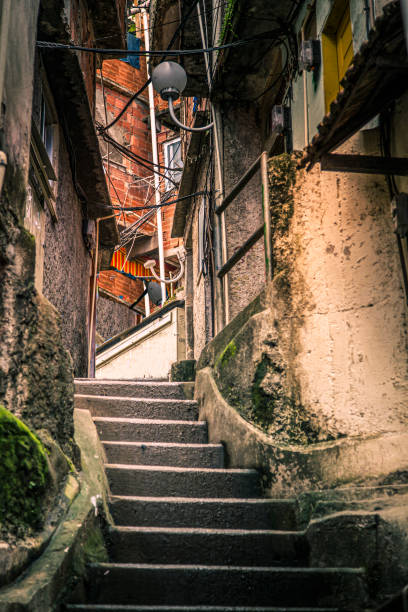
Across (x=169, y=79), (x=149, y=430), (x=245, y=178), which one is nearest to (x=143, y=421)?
(x=149, y=430)

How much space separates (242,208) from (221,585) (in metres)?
5.42

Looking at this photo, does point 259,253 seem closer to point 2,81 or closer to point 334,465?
point 334,465

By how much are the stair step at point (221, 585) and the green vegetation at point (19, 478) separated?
22.0 inches

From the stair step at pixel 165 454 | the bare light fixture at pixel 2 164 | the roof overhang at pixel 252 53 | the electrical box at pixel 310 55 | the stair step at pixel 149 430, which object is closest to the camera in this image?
the bare light fixture at pixel 2 164

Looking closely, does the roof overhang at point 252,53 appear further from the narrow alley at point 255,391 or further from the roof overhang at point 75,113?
the roof overhang at point 75,113

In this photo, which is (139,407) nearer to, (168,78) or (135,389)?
(135,389)

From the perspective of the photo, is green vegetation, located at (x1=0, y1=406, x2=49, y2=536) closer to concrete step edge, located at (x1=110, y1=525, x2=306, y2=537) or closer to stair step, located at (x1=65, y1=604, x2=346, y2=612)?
stair step, located at (x1=65, y1=604, x2=346, y2=612)

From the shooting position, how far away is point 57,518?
3.45 m

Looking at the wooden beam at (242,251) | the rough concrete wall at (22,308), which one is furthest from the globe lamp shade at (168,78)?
the rough concrete wall at (22,308)

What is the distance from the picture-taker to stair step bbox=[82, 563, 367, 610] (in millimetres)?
3438

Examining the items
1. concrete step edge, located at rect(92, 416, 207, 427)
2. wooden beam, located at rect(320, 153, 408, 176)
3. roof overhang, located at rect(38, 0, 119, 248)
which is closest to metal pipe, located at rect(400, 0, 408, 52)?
wooden beam, located at rect(320, 153, 408, 176)

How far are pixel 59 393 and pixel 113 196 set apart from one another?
15271mm

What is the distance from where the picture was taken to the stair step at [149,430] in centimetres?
546

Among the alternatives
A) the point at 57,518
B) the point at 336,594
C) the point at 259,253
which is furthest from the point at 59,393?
the point at 259,253
